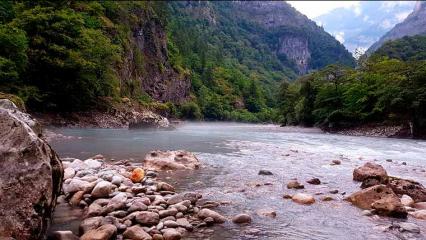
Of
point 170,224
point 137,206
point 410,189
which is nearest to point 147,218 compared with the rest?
point 170,224

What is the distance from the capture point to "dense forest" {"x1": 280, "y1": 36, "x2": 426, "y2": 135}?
45.3m

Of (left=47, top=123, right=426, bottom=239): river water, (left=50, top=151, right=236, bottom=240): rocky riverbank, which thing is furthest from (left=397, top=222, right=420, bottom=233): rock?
(left=50, top=151, right=236, bottom=240): rocky riverbank

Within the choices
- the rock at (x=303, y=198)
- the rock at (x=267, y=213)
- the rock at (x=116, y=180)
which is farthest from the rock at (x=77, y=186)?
the rock at (x=303, y=198)

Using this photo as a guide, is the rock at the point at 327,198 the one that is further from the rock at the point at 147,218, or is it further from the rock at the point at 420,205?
the rock at the point at 147,218

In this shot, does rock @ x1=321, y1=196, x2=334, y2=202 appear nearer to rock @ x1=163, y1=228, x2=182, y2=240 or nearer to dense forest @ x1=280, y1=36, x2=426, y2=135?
rock @ x1=163, y1=228, x2=182, y2=240

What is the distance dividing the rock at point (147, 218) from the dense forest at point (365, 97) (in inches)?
1652

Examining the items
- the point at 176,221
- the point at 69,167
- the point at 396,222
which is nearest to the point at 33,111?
the point at 69,167

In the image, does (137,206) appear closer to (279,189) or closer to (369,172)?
(279,189)

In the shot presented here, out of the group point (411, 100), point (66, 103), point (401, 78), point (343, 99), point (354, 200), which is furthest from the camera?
point (343, 99)

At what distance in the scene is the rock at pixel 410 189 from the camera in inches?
457

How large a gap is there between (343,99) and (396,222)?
172 ft

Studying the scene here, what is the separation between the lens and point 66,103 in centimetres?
4188

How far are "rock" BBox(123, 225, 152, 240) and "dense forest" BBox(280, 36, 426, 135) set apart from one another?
4275cm

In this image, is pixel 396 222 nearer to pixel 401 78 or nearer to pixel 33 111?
pixel 33 111
